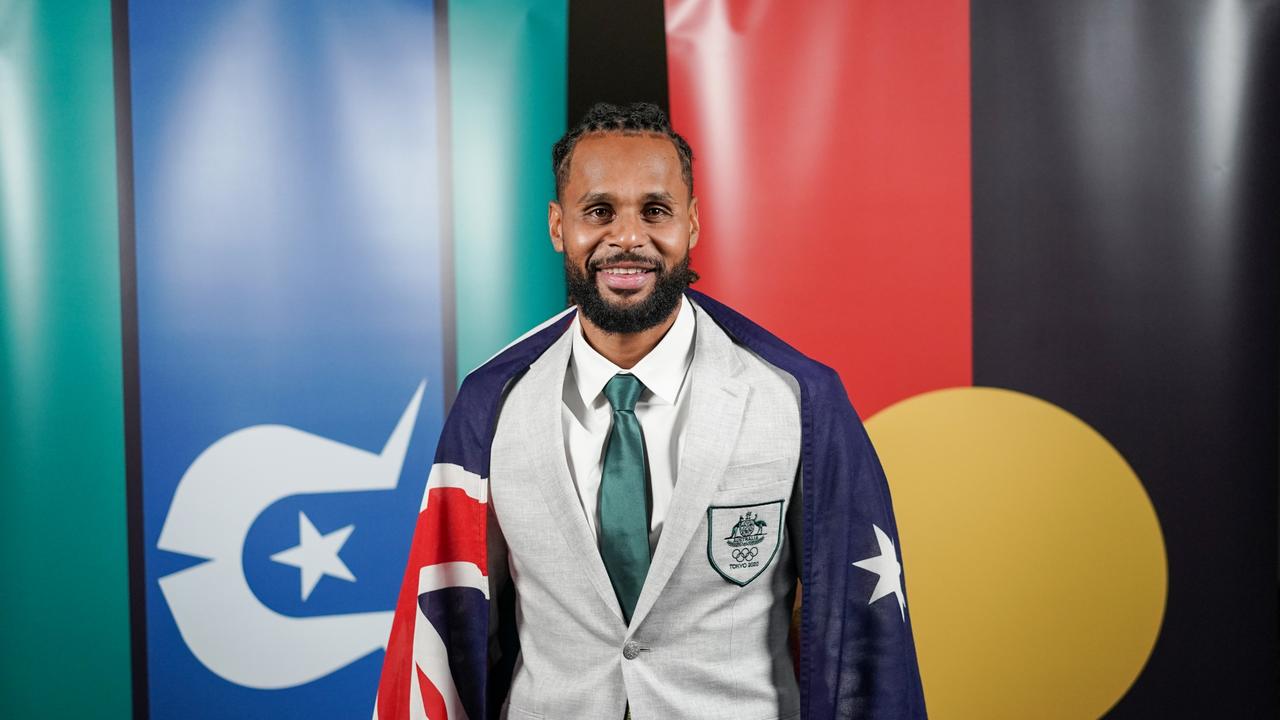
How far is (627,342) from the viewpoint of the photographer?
1.37 m

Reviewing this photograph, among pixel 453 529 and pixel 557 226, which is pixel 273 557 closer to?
pixel 453 529

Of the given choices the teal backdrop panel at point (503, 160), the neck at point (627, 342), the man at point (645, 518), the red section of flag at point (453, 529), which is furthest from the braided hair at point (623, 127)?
the teal backdrop panel at point (503, 160)

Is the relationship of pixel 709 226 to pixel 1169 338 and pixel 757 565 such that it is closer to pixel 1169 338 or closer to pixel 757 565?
pixel 757 565

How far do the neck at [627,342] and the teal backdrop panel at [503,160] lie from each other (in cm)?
69

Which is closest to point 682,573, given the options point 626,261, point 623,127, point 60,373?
point 626,261

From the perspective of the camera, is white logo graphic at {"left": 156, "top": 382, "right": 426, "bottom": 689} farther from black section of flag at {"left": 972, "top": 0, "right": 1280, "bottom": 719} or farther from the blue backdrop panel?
black section of flag at {"left": 972, "top": 0, "right": 1280, "bottom": 719}

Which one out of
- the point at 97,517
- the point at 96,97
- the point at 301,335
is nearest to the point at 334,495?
the point at 301,335

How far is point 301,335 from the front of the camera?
2.01 m

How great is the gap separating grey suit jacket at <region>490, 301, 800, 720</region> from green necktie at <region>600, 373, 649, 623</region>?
27mm

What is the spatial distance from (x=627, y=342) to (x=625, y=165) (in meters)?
0.27

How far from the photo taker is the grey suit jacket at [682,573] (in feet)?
4.05

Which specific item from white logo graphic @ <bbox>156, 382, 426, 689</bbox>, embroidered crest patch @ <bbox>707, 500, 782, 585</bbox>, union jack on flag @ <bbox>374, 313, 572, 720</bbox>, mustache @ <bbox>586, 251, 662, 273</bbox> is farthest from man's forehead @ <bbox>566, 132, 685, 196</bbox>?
white logo graphic @ <bbox>156, 382, 426, 689</bbox>

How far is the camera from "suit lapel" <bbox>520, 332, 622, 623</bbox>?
123 centimetres

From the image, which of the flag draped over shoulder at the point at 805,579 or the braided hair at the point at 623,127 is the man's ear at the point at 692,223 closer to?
the braided hair at the point at 623,127
